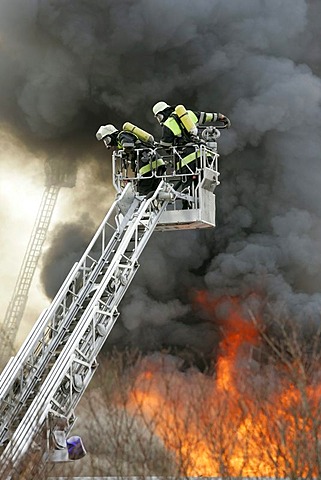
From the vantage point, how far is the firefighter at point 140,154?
1627 centimetres

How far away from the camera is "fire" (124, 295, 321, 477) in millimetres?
8992

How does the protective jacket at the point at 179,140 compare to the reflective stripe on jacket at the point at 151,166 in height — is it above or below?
above

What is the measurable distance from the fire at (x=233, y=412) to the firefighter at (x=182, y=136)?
3.64 m

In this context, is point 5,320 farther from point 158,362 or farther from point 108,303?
point 108,303

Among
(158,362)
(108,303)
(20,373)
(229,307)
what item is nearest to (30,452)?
(20,373)

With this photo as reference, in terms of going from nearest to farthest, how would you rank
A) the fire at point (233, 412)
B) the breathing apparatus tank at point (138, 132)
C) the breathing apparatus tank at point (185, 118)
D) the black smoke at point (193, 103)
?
the fire at point (233, 412), the breathing apparatus tank at point (185, 118), the breathing apparatus tank at point (138, 132), the black smoke at point (193, 103)

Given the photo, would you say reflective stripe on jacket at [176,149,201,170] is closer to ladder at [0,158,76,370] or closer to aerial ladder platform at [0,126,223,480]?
aerial ladder platform at [0,126,223,480]

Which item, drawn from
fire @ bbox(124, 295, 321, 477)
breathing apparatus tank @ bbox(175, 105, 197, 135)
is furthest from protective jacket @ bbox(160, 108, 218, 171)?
fire @ bbox(124, 295, 321, 477)

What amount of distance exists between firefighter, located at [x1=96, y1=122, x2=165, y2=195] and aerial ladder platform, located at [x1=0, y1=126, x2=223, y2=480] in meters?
0.09

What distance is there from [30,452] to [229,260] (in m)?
10.5

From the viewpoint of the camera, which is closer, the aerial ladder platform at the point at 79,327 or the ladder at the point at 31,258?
the aerial ladder platform at the point at 79,327

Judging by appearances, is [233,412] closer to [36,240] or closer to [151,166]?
[151,166]

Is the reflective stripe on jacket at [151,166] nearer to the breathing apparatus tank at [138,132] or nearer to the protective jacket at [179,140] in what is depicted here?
the protective jacket at [179,140]

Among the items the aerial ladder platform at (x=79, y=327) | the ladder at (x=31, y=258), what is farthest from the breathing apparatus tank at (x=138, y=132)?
the ladder at (x=31, y=258)
